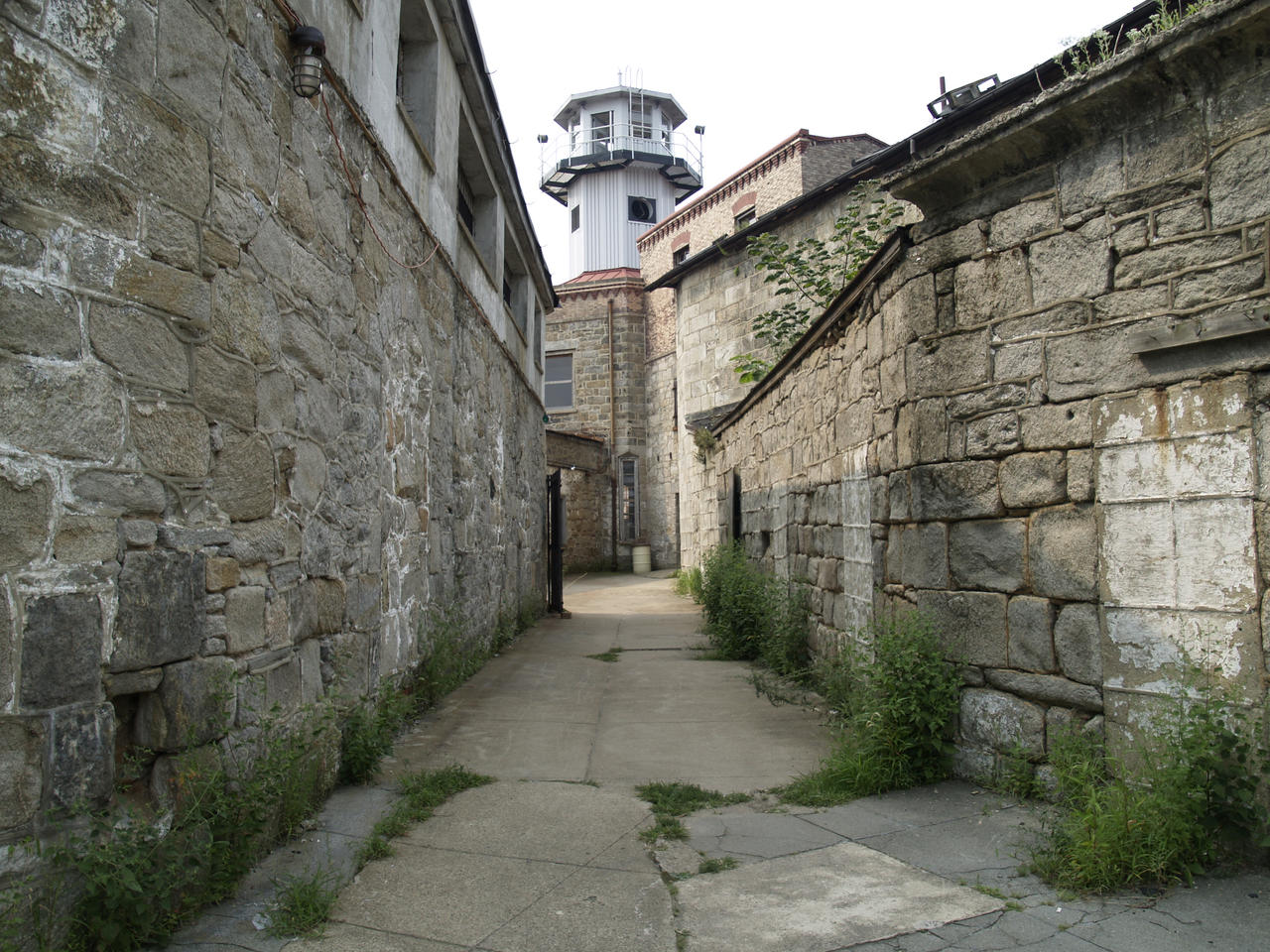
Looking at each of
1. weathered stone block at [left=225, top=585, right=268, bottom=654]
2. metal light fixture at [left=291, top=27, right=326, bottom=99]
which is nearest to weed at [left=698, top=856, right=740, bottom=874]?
weathered stone block at [left=225, top=585, right=268, bottom=654]

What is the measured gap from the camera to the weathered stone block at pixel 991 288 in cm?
366

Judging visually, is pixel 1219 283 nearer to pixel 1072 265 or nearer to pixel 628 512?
pixel 1072 265

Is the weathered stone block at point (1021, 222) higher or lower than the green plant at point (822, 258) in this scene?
lower

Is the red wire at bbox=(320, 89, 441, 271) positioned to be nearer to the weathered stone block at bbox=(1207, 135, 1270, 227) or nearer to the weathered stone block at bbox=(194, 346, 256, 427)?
the weathered stone block at bbox=(194, 346, 256, 427)

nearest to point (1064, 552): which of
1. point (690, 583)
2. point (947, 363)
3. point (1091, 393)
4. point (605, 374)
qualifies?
point (1091, 393)

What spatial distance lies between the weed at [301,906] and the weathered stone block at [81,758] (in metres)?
0.60

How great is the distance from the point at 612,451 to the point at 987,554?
19563 mm

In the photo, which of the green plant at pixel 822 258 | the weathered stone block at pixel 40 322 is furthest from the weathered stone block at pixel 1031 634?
the green plant at pixel 822 258

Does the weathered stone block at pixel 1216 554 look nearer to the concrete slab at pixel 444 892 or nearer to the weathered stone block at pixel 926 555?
the weathered stone block at pixel 926 555

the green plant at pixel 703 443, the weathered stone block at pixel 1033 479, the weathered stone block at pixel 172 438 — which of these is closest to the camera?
the weathered stone block at pixel 172 438

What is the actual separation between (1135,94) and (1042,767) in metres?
2.57

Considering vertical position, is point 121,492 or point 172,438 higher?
point 172,438

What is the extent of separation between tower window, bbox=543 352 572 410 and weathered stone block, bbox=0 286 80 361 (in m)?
21.7

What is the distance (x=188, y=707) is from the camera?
2.65 m
